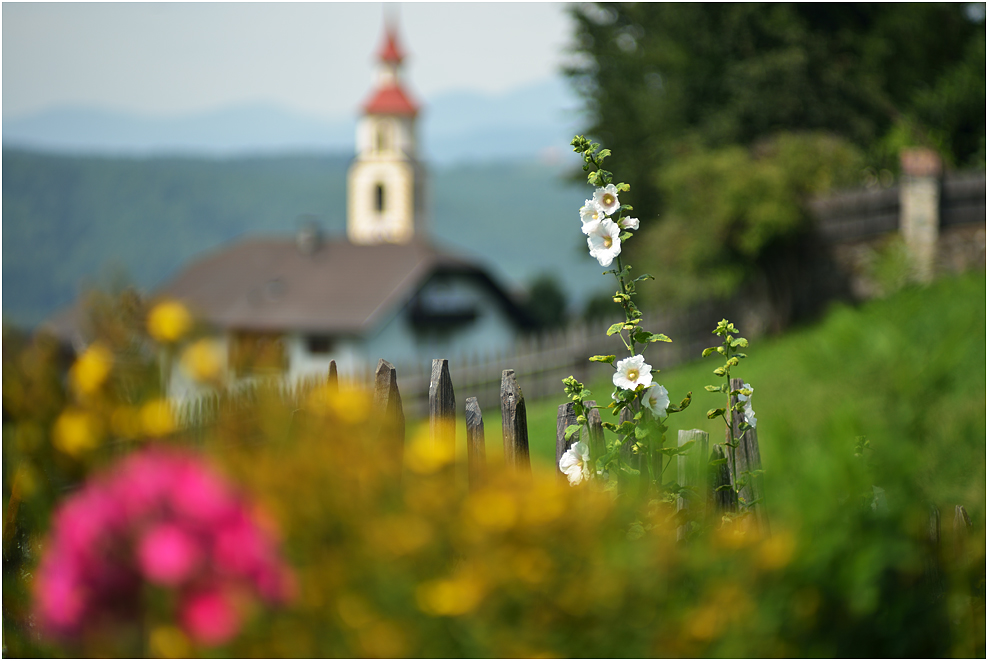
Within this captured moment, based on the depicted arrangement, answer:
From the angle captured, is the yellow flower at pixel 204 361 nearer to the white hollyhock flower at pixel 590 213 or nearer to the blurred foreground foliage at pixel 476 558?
the blurred foreground foliage at pixel 476 558

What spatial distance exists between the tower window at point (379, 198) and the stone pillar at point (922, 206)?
43315mm

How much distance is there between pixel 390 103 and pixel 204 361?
52.2m

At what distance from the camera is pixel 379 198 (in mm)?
52844

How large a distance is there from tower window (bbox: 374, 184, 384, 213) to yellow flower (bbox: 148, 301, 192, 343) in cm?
5190

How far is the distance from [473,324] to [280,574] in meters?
35.1

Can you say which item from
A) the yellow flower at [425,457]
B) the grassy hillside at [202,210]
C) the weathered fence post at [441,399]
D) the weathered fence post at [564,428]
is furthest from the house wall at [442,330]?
the yellow flower at [425,457]

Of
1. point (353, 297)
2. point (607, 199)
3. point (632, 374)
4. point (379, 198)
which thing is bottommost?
point (632, 374)

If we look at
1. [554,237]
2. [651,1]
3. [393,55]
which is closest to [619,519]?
[651,1]

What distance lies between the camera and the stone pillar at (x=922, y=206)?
1150 cm

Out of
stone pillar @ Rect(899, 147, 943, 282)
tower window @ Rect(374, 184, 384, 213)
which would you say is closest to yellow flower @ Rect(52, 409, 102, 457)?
stone pillar @ Rect(899, 147, 943, 282)

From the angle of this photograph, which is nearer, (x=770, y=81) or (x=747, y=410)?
(x=747, y=410)

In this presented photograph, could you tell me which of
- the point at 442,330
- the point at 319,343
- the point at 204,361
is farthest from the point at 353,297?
the point at 204,361

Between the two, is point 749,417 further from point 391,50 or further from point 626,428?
point 391,50

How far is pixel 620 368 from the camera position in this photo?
2203mm
